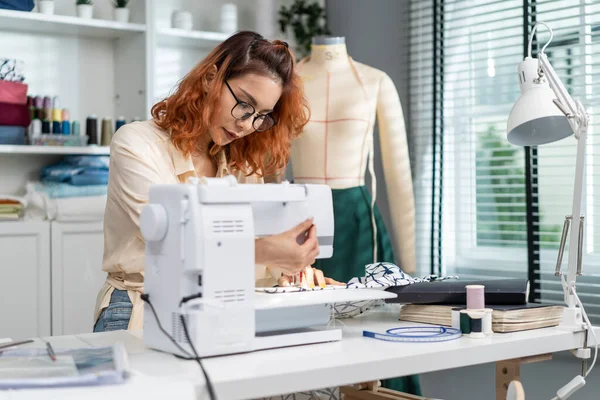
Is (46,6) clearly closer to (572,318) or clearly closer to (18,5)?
(18,5)

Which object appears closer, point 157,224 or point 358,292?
point 157,224

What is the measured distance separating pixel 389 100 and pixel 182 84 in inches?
43.4

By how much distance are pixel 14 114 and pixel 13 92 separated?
84 millimetres

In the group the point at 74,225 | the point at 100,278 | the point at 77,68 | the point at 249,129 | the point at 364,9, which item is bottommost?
the point at 100,278

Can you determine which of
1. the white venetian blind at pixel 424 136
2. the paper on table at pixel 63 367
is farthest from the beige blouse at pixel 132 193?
the white venetian blind at pixel 424 136

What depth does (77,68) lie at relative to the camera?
133 inches

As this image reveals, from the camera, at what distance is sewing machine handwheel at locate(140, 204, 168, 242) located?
141cm

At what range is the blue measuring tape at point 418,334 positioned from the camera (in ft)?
5.11

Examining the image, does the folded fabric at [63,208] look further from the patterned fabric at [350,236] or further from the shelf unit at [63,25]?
the patterned fabric at [350,236]

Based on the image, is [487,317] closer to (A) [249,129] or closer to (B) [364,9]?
(A) [249,129]

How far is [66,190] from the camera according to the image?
303 centimetres

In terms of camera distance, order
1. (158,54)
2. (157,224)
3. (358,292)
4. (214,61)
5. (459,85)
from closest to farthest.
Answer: (157,224) → (358,292) → (214,61) → (459,85) → (158,54)

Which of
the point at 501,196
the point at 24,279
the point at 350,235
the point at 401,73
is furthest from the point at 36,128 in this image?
the point at 501,196

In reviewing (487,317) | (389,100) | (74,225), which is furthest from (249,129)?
(74,225)
